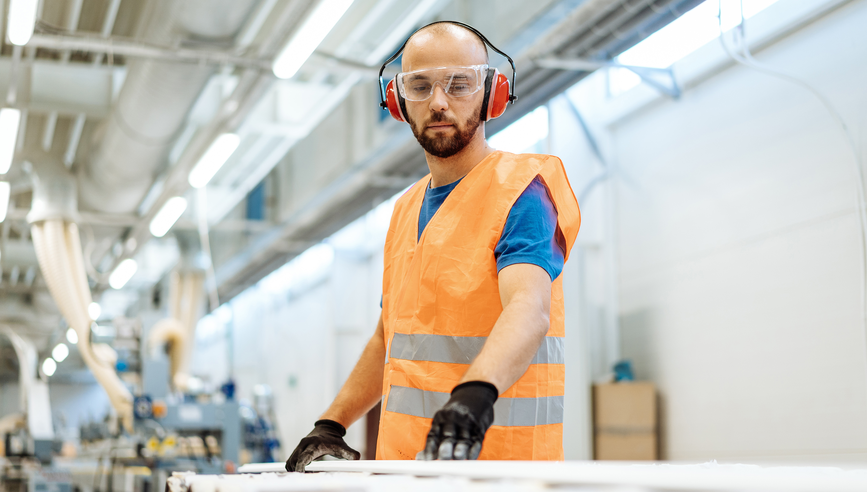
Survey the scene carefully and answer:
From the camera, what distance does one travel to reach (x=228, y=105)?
631cm

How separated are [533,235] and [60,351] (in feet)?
67.8

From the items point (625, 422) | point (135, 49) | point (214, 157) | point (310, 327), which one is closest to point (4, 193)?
point (214, 157)

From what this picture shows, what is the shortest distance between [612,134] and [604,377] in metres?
1.79

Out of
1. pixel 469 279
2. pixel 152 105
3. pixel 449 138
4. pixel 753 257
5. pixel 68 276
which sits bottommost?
pixel 469 279

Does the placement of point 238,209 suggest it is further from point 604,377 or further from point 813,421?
point 813,421

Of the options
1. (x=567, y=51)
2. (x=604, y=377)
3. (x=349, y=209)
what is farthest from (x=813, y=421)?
(x=349, y=209)

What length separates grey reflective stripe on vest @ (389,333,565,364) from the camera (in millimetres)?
1246

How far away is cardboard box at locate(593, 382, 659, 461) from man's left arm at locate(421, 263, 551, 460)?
4.28 meters

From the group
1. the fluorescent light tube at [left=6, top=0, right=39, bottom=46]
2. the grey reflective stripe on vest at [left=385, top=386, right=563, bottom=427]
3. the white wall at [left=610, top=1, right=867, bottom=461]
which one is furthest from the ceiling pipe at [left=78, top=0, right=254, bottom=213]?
the grey reflective stripe on vest at [left=385, top=386, right=563, bottom=427]

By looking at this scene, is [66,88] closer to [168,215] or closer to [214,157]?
[214,157]

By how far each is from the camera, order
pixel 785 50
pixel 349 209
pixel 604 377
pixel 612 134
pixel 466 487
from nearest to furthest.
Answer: pixel 466 487 → pixel 785 50 → pixel 604 377 → pixel 612 134 → pixel 349 209

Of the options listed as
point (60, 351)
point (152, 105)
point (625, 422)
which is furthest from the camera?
point (60, 351)

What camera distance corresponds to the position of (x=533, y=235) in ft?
3.96

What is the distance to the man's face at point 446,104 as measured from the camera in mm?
1342
